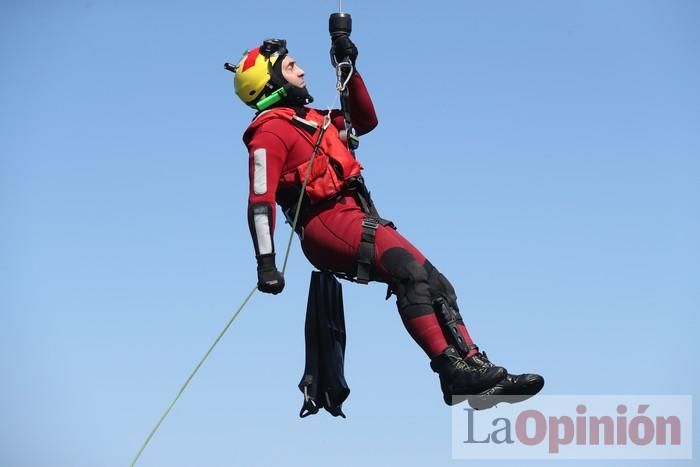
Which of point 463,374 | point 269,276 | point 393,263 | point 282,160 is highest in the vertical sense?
point 282,160

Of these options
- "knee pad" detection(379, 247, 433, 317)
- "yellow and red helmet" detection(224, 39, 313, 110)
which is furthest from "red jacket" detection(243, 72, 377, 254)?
"knee pad" detection(379, 247, 433, 317)

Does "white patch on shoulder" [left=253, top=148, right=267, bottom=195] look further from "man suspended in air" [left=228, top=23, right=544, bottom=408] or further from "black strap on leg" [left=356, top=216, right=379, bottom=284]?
"black strap on leg" [left=356, top=216, right=379, bottom=284]

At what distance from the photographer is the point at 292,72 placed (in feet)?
27.9

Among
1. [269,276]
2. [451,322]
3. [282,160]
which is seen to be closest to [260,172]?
[282,160]

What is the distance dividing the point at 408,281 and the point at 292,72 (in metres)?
1.78

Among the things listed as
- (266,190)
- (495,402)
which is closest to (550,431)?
(495,402)

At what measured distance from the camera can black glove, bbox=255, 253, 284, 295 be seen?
775 cm

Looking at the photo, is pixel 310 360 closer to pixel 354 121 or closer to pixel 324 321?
pixel 324 321

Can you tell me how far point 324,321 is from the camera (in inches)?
339

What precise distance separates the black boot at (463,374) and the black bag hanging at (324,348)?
946 mm

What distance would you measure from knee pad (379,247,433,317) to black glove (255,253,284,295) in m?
0.70

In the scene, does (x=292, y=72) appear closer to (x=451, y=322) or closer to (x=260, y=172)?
(x=260, y=172)

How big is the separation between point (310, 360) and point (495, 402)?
1.57 meters

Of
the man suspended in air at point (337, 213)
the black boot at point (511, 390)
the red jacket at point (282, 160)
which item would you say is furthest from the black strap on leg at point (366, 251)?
the black boot at point (511, 390)
